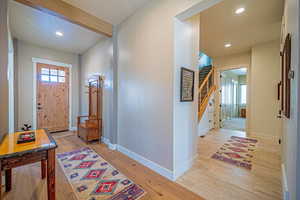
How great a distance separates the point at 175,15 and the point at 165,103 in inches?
50.5

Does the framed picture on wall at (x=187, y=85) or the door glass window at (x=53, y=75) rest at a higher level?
the door glass window at (x=53, y=75)

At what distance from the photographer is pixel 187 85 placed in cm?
207

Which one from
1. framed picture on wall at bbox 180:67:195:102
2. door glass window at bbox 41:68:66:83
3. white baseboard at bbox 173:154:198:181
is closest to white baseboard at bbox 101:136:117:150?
white baseboard at bbox 173:154:198:181

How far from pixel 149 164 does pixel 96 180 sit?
859 mm

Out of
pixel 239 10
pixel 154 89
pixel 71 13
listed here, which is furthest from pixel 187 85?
pixel 71 13

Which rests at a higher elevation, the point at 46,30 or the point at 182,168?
the point at 46,30

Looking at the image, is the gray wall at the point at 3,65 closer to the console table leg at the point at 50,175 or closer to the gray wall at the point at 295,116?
the console table leg at the point at 50,175

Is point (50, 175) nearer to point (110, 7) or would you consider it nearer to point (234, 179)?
point (234, 179)

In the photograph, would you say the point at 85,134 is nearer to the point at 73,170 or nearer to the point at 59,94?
the point at 73,170

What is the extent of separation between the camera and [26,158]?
1209 mm

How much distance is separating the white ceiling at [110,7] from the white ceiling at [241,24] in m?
1.48

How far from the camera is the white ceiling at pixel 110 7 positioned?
88.4 inches

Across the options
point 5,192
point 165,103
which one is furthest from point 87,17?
point 5,192

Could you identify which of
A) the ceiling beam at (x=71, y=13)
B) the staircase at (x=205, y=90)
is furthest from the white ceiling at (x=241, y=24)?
the ceiling beam at (x=71, y=13)
